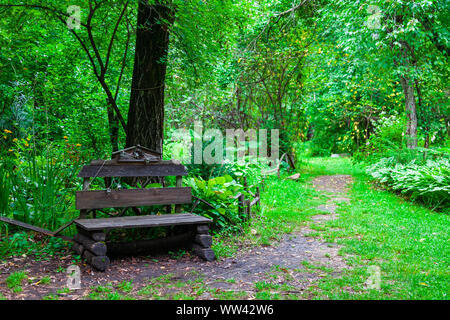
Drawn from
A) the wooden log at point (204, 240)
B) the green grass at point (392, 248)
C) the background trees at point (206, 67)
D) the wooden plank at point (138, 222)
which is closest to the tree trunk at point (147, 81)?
the background trees at point (206, 67)

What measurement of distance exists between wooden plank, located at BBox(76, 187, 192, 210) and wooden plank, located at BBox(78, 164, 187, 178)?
0.91 ft

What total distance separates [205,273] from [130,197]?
1.39 meters

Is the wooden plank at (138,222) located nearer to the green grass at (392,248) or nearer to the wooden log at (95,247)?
the wooden log at (95,247)

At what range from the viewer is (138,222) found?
14.4 feet

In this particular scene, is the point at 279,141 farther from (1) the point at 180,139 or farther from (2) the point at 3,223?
(2) the point at 3,223

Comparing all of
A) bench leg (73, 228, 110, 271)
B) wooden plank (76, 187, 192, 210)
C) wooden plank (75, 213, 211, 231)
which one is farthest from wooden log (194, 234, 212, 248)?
bench leg (73, 228, 110, 271)

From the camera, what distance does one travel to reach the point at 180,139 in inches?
360

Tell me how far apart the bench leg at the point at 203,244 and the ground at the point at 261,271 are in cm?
9

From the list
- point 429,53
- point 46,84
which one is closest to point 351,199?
point 429,53

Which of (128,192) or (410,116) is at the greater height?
(410,116)

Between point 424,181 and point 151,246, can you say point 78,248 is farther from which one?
point 424,181

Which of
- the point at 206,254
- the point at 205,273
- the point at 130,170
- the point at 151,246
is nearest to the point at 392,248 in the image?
the point at 206,254

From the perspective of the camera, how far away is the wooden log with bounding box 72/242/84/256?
4321 mm

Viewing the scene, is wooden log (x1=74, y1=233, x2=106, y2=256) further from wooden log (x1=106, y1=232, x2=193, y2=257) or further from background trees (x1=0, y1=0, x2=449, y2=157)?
background trees (x1=0, y1=0, x2=449, y2=157)
